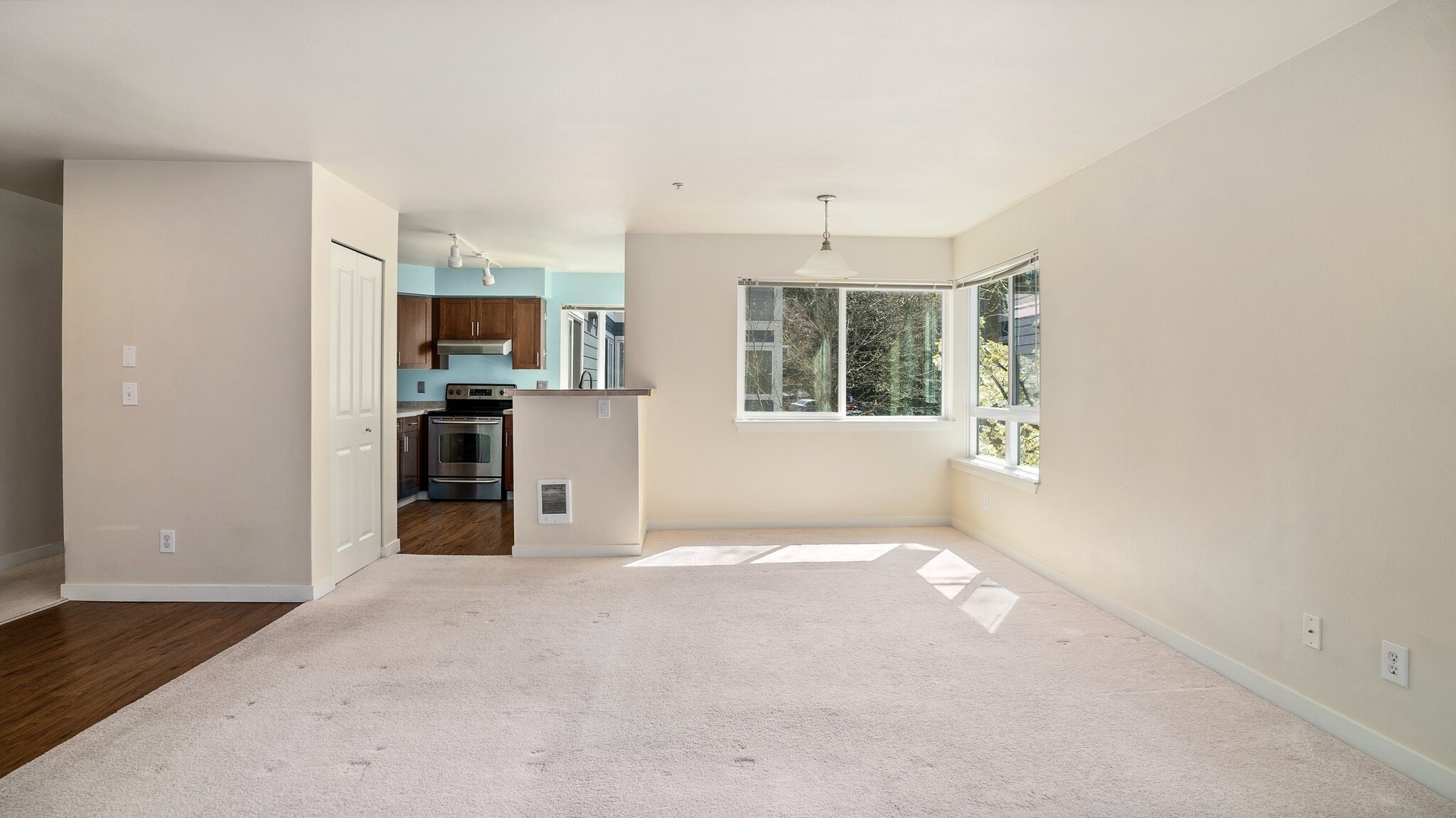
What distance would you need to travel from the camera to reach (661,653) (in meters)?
3.04

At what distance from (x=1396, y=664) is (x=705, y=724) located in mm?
2078

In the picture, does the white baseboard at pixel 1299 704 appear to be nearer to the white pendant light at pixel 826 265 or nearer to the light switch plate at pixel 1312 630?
the light switch plate at pixel 1312 630

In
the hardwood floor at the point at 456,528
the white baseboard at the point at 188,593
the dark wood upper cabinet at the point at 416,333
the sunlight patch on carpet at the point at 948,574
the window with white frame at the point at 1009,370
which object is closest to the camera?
the white baseboard at the point at 188,593

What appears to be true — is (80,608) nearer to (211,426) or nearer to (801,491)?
(211,426)

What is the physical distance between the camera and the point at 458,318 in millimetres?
7305

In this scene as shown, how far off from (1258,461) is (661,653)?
237 cm

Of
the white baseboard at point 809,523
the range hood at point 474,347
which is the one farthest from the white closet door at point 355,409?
the range hood at point 474,347

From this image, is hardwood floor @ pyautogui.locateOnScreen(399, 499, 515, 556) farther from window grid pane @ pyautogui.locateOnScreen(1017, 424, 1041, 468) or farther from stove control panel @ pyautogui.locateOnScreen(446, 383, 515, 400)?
window grid pane @ pyautogui.locateOnScreen(1017, 424, 1041, 468)

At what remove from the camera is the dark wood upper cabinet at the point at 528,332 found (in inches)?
287

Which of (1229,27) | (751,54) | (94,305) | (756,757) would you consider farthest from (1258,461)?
(94,305)

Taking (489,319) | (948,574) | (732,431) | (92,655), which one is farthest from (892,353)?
(92,655)

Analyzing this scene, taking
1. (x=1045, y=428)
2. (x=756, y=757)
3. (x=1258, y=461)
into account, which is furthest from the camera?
(x=1045, y=428)

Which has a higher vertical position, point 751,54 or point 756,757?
point 751,54

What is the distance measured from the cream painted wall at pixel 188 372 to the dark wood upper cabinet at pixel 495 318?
356 centimetres
